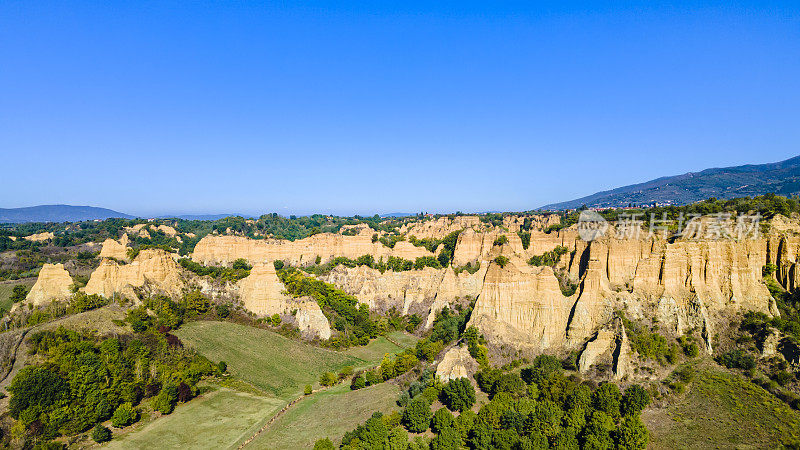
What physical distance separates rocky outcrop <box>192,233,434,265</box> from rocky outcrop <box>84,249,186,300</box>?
16004 millimetres

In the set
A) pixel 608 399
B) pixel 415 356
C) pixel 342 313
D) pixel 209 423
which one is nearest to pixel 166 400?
pixel 209 423

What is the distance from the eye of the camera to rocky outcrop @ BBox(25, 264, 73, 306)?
5025 centimetres

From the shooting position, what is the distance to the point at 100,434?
3216cm

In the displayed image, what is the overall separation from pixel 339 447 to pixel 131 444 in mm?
16156

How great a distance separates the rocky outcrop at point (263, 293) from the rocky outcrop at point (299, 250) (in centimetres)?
1907

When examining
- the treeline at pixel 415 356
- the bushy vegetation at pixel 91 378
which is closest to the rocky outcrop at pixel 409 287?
the treeline at pixel 415 356

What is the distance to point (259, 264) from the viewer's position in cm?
6031

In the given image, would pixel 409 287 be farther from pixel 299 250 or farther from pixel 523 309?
pixel 299 250

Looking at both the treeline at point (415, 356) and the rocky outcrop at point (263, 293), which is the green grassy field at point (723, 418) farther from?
the rocky outcrop at point (263, 293)

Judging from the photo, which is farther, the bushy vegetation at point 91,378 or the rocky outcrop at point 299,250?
the rocky outcrop at point 299,250

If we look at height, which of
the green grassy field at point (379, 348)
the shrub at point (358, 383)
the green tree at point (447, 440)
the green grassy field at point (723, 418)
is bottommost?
the green grassy field at point (379, 348)

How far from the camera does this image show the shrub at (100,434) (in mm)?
32094

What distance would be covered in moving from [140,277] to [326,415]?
35630 millimetres

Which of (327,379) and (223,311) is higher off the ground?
(223,311)
